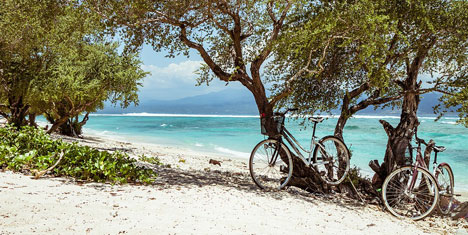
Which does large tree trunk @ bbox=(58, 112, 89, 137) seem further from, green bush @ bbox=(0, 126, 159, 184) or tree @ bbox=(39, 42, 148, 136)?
green bush @ bbox=(0, 126, 159, 184)

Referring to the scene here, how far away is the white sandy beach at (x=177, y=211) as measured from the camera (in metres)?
3.88

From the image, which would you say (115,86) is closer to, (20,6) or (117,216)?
(20,6)

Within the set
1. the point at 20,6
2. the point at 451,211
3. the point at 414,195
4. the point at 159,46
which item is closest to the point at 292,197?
the point at 414,195

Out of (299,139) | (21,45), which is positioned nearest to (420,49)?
(21,45)

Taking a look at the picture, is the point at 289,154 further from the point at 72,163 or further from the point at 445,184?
the point at 72,163

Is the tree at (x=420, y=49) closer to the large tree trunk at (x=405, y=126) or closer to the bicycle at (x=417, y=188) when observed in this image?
the large tree trunk at (x=405, y=126)

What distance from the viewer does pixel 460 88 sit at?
24.5 feet

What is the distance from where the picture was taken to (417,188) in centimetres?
730

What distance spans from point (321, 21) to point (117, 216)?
501 centimetres

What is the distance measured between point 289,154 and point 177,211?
3.27 m

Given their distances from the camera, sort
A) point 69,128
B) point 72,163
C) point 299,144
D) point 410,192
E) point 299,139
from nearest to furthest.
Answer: point 72,163 → point 410,192 → point 299,144 → point 69,128 → point 299,139

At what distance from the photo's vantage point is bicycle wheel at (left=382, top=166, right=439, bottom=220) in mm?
6605

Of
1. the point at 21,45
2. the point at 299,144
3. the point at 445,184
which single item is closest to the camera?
the point at 299,144

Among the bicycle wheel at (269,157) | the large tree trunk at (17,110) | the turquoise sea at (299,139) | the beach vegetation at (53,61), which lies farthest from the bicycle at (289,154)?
the large tree trunk at (17,110)
